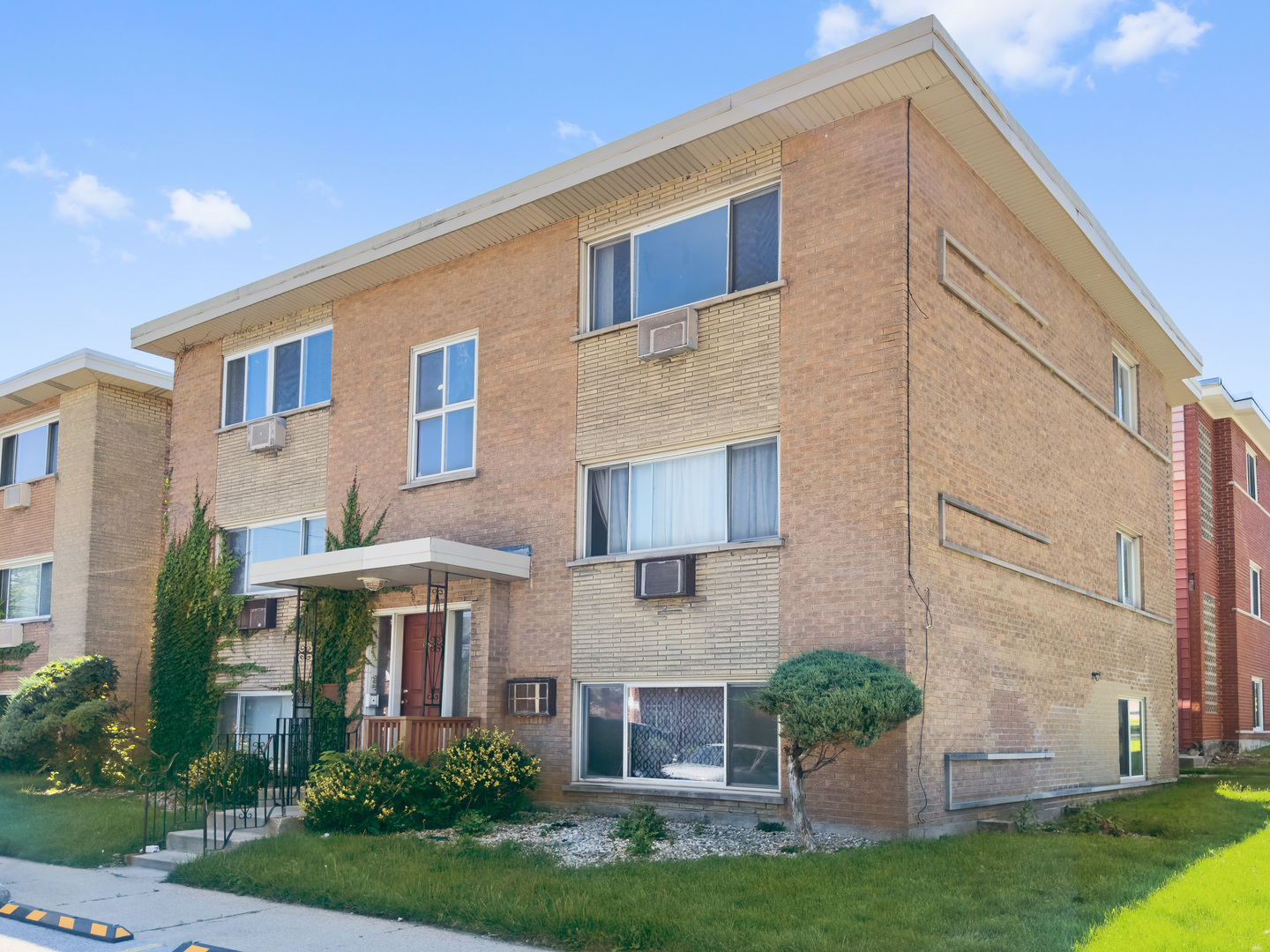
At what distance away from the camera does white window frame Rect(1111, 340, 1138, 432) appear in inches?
715

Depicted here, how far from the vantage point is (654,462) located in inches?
528

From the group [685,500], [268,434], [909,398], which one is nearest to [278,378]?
[268,434]

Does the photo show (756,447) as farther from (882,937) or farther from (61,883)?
(61,883)

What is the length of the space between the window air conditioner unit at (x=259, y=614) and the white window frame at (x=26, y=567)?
731 cm

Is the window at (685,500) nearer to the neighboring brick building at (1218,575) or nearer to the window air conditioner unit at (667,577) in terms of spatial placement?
the window air conditioner unit at (667,577)

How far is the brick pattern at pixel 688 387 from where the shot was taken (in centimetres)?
1249

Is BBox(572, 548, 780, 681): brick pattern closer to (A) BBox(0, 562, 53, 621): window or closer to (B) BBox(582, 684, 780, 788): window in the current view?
(B) BBox(582, 684, 780, 788): window

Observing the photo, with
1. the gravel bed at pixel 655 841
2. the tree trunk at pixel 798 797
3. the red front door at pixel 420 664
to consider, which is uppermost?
the red front door at pixel 420 664

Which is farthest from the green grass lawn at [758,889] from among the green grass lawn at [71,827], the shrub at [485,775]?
the green grass lawn at [71,827]

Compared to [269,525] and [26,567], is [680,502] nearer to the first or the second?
[269,525]

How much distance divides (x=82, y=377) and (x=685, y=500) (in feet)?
47.8

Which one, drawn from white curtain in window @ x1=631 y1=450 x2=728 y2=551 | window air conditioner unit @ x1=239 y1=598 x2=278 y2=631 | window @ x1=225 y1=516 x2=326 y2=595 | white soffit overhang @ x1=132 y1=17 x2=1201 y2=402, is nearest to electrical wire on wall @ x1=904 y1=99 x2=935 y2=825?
white soffit overhang @ x1=132 y1=17 x2=1201 y2=402

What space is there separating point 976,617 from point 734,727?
288 centimetres

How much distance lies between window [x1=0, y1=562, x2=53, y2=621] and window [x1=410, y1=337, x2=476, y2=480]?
1101 centimetres
